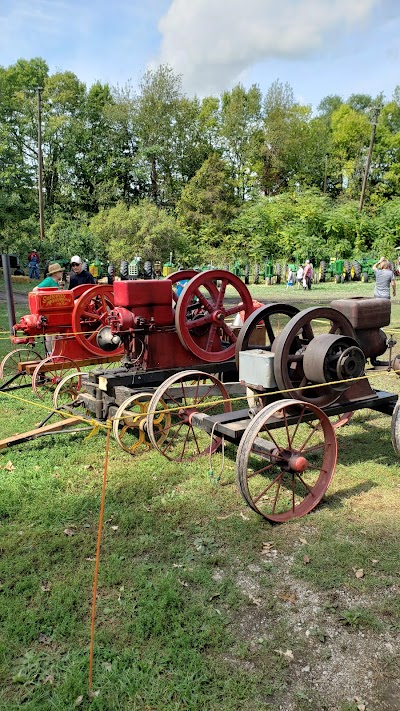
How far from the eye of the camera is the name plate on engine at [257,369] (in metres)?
4.18

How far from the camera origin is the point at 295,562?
338 centimetres

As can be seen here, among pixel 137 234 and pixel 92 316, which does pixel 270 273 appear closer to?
pixel 137 234

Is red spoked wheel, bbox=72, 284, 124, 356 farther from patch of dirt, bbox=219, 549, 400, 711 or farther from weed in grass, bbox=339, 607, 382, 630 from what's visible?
weed in grass, bbox=339, 607, 382, 630

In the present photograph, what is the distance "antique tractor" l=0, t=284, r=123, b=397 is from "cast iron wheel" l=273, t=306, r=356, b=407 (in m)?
3.04

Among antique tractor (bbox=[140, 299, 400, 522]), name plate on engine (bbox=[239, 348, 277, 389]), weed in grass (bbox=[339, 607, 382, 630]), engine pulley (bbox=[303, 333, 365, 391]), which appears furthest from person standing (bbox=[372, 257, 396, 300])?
weed in grass (bbox=[339, 607, 382, 630])

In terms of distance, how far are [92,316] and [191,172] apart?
1443 inches

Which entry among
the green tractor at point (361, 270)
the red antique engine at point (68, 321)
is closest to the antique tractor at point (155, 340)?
the red antique engine at point (68, 321)

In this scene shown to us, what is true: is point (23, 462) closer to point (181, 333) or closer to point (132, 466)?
point (132, 466)

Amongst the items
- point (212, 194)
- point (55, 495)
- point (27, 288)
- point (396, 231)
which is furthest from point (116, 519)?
point (212, 194)

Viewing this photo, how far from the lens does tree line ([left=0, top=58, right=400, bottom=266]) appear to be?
30297 millimetres

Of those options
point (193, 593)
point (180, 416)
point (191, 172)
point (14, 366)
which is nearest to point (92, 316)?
point (14, 366)

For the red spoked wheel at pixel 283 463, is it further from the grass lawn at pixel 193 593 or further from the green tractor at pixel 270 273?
the green tractor at pixel 270 273

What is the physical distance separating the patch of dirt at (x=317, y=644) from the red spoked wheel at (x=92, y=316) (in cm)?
435

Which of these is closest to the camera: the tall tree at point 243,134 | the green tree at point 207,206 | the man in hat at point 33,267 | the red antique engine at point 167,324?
the red antique engine at point 167,324
